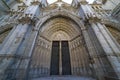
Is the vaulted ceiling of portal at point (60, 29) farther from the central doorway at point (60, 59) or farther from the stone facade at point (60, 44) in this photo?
the central doorway at point (60, 59)

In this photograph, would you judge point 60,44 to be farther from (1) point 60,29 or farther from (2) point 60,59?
(1) point 60,29

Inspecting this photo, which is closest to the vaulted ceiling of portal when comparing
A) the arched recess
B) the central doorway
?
the arched recess

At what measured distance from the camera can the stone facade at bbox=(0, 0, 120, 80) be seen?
4.75 meters

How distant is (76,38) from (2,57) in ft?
19.1

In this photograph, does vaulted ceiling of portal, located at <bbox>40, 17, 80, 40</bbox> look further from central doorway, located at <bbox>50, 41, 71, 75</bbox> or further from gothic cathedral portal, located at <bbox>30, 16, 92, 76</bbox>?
central doorway, located at <bbox>50, 41, 71, 75</bbox>

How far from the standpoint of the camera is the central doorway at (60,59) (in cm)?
724

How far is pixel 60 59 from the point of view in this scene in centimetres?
774

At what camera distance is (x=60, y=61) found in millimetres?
7641

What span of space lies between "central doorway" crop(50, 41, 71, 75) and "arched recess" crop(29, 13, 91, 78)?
36 cm

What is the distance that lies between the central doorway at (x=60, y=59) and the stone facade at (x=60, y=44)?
0.32ft

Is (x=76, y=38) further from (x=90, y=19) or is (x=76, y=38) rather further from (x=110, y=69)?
(x=110, y=69)

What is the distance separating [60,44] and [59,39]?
24.6 inches

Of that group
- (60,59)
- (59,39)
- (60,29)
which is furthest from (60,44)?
(60,29)

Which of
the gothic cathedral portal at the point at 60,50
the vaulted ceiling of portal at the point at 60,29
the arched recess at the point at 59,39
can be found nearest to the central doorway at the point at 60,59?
the gothic cathedral portal at the point at 60,50
